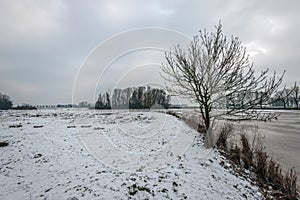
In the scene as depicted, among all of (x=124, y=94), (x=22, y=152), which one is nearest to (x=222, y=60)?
(x=22, y=152)

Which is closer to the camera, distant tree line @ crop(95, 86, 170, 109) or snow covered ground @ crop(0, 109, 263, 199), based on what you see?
snow covered ground @ crop(0, 109, 263, 199)

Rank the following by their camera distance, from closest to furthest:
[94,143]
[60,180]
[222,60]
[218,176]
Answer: [60,180]
[218,176]
[222,60]
[94,143]

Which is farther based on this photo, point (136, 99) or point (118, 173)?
point (136, 99)

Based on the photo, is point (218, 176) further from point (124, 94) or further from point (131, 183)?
point (124, 94)

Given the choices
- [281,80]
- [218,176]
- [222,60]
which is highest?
[222,60]

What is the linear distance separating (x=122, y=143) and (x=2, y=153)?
633 centimetres

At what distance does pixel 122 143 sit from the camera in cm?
1159

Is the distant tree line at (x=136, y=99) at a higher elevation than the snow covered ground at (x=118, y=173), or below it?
higher

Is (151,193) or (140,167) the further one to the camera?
(140,167)

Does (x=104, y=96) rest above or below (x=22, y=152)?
above

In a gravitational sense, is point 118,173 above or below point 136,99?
below

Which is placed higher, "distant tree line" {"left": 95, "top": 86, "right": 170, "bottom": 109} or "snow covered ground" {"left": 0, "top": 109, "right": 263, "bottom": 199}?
"distant tree line" {"left": 95, "top": 86, "right": 170, "bottom": 109}

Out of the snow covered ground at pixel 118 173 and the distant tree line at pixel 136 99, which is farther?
the distant tree line at pixel 136 99

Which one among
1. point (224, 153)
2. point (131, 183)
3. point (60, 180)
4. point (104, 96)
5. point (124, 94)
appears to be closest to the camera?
point (131, 183)
